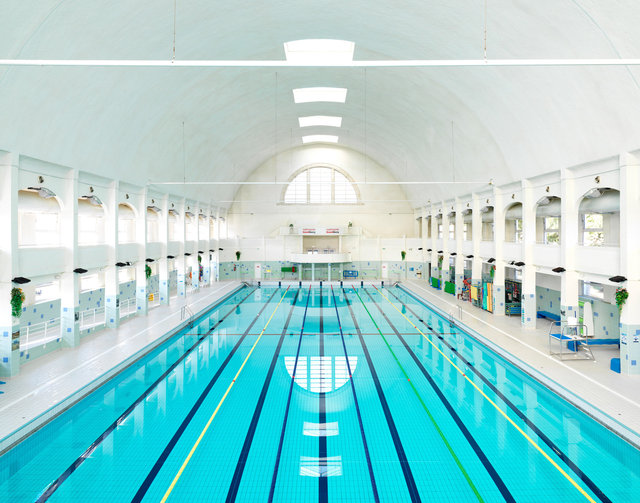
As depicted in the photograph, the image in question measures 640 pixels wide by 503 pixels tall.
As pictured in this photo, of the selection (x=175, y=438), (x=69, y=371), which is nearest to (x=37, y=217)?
(x=69, y=371)

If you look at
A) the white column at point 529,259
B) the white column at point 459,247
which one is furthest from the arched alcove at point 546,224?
the white column at point 459,247

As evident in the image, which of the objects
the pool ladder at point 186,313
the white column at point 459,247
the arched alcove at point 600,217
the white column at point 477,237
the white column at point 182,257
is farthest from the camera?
the white column at point 182,257

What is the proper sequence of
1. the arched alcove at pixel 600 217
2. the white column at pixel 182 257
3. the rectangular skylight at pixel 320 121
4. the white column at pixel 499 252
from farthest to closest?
1. the rectangular skylight at pixel 320 121
2. the white column at pixel 182 257
3. the white column at pixel 499 252
4. the arched alcove at pixel 600 217

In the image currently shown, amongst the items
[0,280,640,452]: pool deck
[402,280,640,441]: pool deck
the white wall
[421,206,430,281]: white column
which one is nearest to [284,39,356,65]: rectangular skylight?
[0,280,640,452]: pool deck

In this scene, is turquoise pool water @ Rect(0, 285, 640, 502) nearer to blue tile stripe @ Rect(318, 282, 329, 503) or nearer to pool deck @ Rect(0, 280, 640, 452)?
blue tile stripe @ Rect(318, 282, 329, 503)

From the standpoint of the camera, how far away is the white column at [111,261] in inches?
480

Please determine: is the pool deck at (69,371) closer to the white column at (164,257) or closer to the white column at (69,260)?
the white column at (69,260)

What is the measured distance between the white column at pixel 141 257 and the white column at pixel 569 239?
14.5 metres

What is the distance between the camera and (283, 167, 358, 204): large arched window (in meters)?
26.8

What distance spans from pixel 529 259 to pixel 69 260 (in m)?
14.4

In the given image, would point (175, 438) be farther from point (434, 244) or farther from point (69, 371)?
point (434, 244)

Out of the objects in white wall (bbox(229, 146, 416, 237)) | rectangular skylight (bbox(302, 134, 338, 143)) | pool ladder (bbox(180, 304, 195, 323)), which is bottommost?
pool ladder (bbox(180, 304, 195, 323))

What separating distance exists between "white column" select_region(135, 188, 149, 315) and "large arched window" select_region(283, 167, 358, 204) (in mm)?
13493

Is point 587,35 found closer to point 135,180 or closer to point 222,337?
point 222,337
